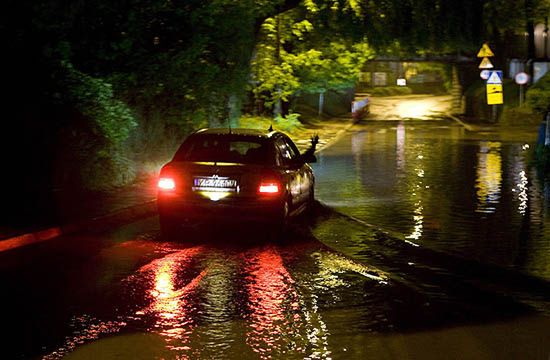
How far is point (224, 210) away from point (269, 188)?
0.65 metres

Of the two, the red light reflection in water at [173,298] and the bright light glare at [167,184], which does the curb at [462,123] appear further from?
the red light reflection in water at [173,298]

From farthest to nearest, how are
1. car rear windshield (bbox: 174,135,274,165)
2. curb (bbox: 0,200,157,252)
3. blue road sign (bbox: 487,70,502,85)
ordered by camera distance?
blue road sign (bbox: 487,70,502,85)
car rear windshield (bbox: 174,135,274,165)
curb (bbox: 0,200,157,252)

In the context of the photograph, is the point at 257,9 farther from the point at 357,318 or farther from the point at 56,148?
the point at 357,318

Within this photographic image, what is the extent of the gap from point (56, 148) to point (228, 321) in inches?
410

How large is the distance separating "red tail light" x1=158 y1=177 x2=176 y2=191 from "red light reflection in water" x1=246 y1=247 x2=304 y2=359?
1.74 metres

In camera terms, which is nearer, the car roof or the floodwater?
the floodwater

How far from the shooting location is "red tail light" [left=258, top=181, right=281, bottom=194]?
12664 mm

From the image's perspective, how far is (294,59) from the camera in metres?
36.5

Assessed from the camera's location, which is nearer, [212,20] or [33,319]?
[33,319]

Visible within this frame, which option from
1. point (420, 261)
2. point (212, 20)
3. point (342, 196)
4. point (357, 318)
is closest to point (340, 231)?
point (420, 261)

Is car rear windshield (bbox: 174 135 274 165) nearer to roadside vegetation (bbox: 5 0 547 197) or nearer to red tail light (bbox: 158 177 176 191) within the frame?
red tail light (bbox: 158 177 176 191)

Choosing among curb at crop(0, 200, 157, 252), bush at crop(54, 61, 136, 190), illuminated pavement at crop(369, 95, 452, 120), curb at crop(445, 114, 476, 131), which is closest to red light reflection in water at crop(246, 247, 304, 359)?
curb at crop(0, 200, 157, 252)

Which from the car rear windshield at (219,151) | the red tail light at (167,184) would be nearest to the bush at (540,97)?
the car rear windshield at (219,151)

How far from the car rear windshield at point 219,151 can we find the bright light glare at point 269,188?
0.50 meters
